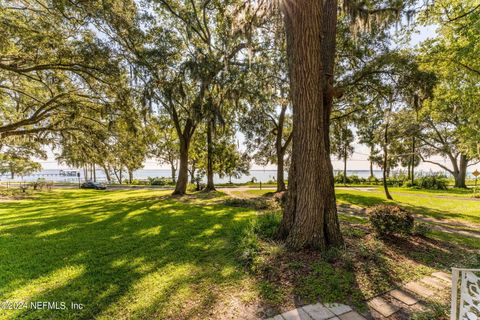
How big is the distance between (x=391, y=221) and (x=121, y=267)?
538cm

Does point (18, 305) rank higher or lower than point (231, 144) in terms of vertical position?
lower

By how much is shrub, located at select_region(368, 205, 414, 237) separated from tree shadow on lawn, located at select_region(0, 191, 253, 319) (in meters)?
3.29

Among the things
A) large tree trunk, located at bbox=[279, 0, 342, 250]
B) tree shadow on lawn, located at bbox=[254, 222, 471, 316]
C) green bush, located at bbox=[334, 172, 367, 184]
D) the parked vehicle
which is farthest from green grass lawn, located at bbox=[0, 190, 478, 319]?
green bush, located at bbox=[334, 172, 367, 184]

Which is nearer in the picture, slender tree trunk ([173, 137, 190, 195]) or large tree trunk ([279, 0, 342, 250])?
large tree trunk ([279, 0, 342, 250])

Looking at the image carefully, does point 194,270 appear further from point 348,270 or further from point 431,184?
point 431,184

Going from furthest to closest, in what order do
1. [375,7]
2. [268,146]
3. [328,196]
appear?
[268,146] → [375,7] → [328,196]

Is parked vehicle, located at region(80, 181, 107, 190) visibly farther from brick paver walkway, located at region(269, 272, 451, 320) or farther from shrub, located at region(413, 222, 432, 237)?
shrub, located at region(413, 222, 432, 237)

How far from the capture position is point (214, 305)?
8.45 ft

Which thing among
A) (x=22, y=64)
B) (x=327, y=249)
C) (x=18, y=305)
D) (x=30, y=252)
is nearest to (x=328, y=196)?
(x=327, y=249)

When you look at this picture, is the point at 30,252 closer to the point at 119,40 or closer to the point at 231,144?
the point at 119,40

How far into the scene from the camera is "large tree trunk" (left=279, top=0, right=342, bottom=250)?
3713mm

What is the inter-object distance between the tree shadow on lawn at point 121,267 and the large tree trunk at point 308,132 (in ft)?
4.82

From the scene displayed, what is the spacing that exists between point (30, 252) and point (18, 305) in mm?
2255

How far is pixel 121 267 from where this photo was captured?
140 inches
